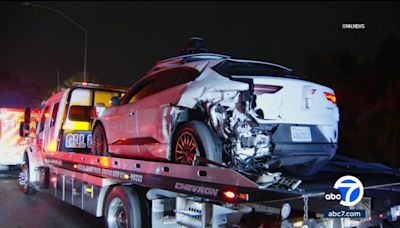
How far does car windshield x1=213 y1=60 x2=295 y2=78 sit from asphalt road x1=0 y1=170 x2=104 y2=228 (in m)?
4.06

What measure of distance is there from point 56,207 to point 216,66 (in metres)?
6.11

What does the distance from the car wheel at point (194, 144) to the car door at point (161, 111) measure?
0.67 ft

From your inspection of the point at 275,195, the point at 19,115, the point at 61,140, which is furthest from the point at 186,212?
the point at 19,115

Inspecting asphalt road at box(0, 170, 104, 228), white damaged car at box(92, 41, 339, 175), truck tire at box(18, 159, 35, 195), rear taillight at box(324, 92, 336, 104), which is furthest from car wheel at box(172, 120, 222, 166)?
truck tire at box(18, 159, 35, 195)

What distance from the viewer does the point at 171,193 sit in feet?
17.7

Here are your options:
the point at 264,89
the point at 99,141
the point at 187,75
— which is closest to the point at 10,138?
the point at 99,141

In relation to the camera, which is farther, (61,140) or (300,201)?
(61,140)

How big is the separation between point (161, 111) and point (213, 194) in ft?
5.63

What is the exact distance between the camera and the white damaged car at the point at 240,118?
16.8 ft

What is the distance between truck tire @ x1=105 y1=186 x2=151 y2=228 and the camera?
5.70 m

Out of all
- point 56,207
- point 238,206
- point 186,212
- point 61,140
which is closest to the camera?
point 238,206

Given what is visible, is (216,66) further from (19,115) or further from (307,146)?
(19,115)

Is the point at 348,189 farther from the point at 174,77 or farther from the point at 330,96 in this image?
the point at 174,77

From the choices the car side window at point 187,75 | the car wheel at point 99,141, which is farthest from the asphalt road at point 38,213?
the car side window at point 187,75
